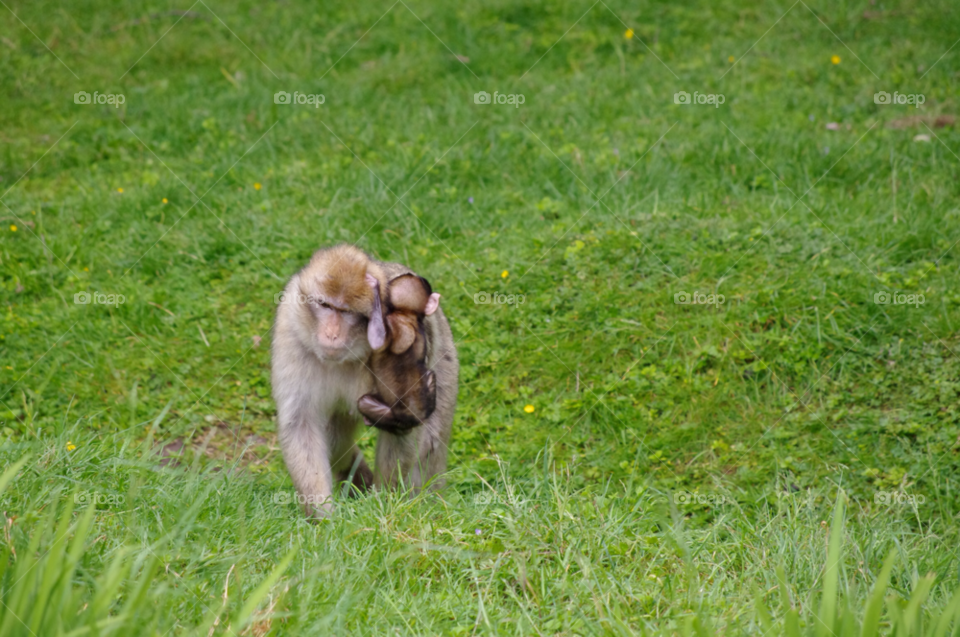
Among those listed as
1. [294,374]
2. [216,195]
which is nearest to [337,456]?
[294,374]

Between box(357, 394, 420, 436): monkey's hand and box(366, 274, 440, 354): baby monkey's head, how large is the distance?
0.74 feet

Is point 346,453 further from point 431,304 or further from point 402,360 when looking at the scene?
point 431,304

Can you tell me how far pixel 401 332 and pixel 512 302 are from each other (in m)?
2.23

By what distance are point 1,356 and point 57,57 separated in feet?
14.4

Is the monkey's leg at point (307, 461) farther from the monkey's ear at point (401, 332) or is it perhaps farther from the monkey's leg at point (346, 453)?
the monkey's ear at point (401, 332)

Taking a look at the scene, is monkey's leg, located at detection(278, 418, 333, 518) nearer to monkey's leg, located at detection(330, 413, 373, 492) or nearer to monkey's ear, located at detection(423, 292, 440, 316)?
monkey's leg, located at detection(330, 413, 373, 492)

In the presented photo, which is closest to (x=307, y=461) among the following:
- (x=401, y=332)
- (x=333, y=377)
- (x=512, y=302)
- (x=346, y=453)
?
(x=333, y=377)

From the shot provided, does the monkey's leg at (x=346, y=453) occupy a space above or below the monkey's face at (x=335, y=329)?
below

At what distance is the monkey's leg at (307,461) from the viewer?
12.2ft

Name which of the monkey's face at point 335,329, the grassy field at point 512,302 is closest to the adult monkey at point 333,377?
the monkey's face at point 335,329

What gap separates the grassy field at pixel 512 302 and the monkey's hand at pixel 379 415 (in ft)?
1.02

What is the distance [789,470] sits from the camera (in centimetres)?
460

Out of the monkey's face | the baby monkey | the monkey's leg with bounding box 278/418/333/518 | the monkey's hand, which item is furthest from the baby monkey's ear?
the monkey's leg with bounding box 278/418/333/518

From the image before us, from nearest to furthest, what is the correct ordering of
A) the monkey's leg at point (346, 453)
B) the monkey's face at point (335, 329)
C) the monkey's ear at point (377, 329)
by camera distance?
the monkey's ear at point (377, 329) → the monkey's face at point (335, 329) → the monkey's leg at point (346, 453)
